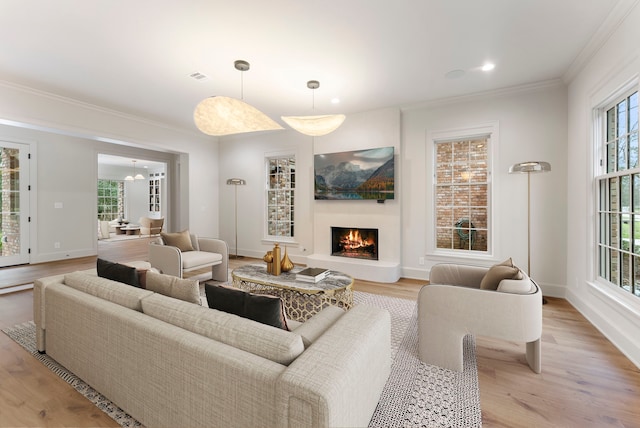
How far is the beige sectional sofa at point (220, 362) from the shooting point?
1045 mm

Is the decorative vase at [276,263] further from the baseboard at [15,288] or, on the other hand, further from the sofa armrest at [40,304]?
the baseboard at [15,288]

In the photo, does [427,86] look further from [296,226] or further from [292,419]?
[292,419]

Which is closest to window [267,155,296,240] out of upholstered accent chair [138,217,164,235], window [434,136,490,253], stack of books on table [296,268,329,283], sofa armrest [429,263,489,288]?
window [434,136,490,253]

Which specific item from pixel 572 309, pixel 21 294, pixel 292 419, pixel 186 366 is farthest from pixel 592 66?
pixel 21 294

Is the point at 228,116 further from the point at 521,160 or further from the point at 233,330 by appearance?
the point at 521,160

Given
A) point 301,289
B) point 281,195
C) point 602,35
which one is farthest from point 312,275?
point 602,35

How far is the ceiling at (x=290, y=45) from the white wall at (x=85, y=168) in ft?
1.93

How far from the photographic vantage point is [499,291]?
2070 millimetres

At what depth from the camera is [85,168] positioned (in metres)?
6.48

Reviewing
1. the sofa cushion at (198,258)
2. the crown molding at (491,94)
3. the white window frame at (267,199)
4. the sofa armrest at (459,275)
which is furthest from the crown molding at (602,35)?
the sofa cushion at (198,258)

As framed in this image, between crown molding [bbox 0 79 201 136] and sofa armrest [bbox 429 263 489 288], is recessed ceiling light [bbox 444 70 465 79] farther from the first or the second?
crown molding [bbox 0 79 201 136]

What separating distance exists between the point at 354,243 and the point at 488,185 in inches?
89.3

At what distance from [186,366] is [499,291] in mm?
2042

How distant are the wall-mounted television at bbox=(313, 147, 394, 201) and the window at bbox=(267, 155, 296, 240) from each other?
37.2 inches
